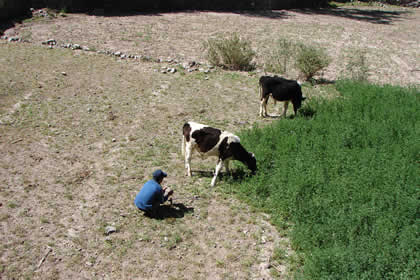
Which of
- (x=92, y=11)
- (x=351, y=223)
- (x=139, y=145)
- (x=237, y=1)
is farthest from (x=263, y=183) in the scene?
(x=237, y=1)

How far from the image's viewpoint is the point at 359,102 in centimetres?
1174

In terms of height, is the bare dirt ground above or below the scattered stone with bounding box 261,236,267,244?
above

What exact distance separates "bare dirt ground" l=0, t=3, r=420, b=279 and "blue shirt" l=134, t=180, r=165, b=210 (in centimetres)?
32

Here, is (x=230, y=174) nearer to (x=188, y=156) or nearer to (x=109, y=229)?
(x=188, y=156)

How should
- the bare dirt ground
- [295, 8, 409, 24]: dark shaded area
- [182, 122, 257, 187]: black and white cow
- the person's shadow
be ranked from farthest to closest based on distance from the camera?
[295, 8, 409, 24]: dark shaded area → [182, 122, 257, 187]: black and white cow → the person's shadow → the bare dirt ground

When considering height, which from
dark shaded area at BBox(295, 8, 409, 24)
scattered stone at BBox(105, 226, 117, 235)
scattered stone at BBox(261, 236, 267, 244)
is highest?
dark shaded area at BBox(295, 8, 409, 24)

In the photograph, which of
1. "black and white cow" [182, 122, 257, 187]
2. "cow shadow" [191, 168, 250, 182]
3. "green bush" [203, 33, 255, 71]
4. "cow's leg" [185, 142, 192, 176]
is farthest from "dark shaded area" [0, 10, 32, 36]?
"cow shadow" [191, 168, 250, 182]

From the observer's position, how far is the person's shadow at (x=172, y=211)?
7.69 meters

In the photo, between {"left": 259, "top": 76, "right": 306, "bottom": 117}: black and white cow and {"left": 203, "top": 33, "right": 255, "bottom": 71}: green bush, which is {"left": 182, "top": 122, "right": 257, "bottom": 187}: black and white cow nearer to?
{"left": 259, "top": 76, "right": 306, "bottom": 117}: black and white cow

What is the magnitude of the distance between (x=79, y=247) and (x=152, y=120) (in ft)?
18.0

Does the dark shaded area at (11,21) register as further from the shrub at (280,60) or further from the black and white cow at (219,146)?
the black and white cow at (219,146)

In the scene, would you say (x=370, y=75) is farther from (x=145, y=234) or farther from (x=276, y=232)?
(x=145, y=234)

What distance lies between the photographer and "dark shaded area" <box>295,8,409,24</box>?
92.7 ft

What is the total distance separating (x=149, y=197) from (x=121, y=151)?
2931 millimetres
